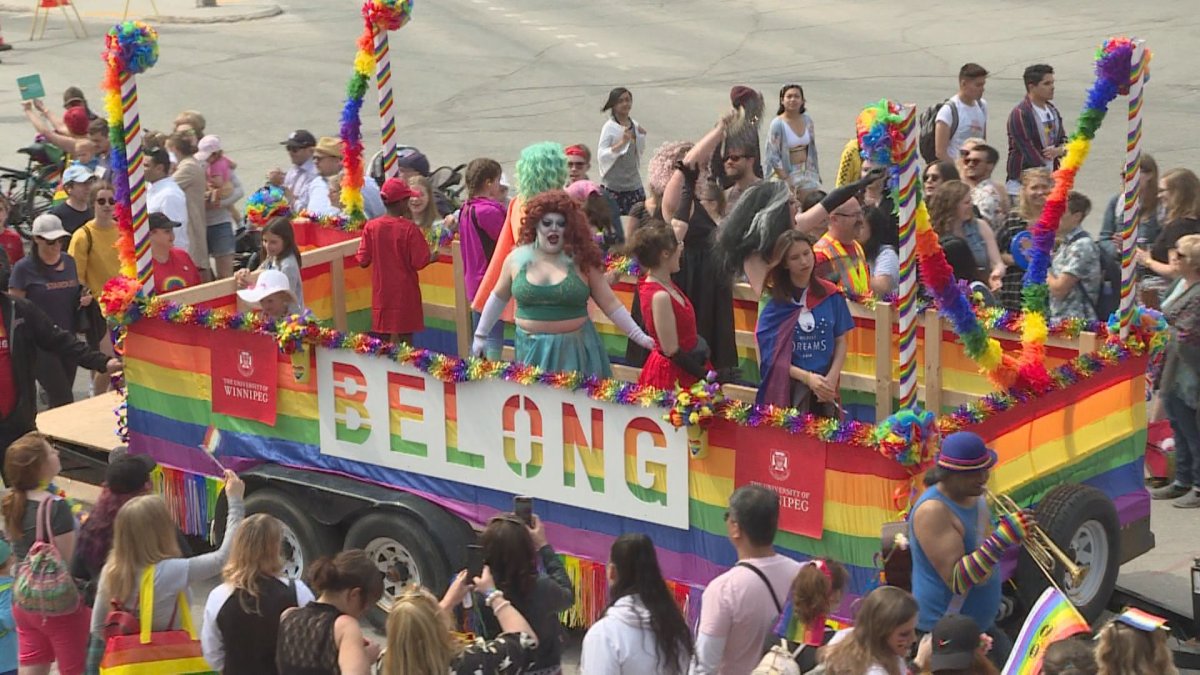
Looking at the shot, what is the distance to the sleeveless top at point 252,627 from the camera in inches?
267

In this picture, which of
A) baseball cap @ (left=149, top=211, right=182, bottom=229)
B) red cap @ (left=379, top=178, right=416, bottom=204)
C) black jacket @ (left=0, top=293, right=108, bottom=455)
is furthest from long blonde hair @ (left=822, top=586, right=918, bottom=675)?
baseball cap @ (left=149, top=211, right=182, bottom=229)

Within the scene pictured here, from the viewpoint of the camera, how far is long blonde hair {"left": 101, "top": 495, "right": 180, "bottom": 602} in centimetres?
712

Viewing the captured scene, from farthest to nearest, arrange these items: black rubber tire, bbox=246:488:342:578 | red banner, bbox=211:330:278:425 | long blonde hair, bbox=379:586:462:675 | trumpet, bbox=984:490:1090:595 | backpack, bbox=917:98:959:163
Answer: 1. backpack, bbox=917:98:959:163
2. red banner, bbox=211:330:278:425
3. black rubber tire, bbox=246:488:342:578
4. trumpet, bbox=984:490:1090:595
5. long blonde hair, bbox=379:586:462:675

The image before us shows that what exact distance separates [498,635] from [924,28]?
2274 centimetres

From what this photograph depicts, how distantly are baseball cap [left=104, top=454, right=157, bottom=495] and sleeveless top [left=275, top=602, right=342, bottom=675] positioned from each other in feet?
5.08

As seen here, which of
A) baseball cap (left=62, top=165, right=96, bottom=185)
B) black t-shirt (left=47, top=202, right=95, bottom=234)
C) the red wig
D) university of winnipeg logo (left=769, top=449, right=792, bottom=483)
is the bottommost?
black t-shirt (left=47, top=202, right=95, bottom=234)

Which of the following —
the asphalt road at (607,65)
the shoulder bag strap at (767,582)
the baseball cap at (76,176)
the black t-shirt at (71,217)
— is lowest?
the asphalt road at (607,65)

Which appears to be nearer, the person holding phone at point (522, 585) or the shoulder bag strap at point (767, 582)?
the person holding phone at point (522, 585)

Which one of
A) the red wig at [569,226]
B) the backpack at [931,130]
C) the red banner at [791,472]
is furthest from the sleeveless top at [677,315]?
the backpack at [931,130]

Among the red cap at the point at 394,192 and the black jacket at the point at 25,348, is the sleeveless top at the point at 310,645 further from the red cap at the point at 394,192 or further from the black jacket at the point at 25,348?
the red cap at the point at 394,192

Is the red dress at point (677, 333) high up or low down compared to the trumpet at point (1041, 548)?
up

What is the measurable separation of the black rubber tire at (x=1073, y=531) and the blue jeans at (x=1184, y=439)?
2.23 meters

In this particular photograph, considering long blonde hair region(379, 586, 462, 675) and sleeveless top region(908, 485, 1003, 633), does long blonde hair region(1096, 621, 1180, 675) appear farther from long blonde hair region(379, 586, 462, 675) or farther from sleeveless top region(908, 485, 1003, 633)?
long blonde hair region(379, 586, 462, 675)

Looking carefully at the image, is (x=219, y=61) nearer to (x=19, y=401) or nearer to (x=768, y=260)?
(x=19, y=401)
